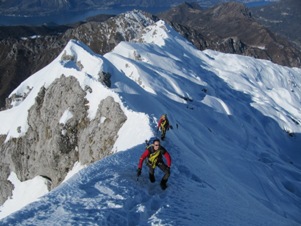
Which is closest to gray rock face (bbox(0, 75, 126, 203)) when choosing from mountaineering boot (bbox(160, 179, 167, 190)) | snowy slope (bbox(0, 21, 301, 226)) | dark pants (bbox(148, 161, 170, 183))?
snowy slope (bbox(0, 21, 301, 226))

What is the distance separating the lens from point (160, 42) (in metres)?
116

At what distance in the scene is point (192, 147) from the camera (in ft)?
112

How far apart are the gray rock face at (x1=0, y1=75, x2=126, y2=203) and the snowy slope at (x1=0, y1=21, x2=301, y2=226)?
1781 millimetres

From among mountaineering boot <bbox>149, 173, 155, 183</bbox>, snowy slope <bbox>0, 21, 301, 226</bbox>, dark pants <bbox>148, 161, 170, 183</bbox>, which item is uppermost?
dark pants <bbox>148, 161, 170, 183</bbox>

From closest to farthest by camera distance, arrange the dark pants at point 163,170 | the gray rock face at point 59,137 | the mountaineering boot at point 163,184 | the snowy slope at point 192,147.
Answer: the snowy slope at point 192,147, the dark pants at point 163,170, the mountaineering boot at point 163,184, the gray rock face at point 59,137

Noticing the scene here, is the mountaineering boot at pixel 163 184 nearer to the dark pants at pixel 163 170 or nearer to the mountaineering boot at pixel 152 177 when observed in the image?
the dark pants at pixel 163 170

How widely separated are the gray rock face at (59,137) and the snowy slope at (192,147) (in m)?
1.78

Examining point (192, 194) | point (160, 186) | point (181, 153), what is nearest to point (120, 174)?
point (160, 186)

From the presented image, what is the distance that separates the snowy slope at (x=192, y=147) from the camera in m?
16.5

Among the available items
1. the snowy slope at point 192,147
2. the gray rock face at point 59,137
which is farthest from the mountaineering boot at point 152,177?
the gray rock face at point 59,137

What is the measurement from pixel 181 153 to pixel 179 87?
5292 cm

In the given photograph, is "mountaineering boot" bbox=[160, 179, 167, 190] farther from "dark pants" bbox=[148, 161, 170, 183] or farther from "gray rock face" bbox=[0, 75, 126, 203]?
"gray rock face" bbox=[0, 75, 126, 203]

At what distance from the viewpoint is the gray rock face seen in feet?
109

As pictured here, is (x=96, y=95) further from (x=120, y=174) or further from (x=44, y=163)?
(x=120, y=174)
